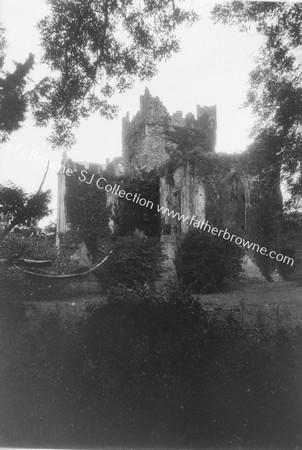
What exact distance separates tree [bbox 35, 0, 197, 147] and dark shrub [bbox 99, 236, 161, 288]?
408 centimetres

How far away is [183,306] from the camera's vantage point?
9742 mm

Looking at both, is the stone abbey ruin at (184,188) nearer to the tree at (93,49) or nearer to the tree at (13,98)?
the tree at (93,49)

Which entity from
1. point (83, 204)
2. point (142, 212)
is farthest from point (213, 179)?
point (83, 204)

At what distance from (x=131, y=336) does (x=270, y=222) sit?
4.32 metres

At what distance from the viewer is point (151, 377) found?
929cm

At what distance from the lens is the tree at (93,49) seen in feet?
22.6

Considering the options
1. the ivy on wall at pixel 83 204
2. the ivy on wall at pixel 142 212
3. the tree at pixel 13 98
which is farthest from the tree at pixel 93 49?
the ivy on wall at pixel 83 204

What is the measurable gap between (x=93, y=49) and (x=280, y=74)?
130 inches

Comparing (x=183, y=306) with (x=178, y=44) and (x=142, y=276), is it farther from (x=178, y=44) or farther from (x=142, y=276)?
(x=178, y=44)

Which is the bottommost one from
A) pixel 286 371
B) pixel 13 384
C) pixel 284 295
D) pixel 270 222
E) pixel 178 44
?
pixel 13 384

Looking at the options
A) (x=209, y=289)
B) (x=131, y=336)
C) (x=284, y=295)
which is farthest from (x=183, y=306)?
(x=284, y=295)

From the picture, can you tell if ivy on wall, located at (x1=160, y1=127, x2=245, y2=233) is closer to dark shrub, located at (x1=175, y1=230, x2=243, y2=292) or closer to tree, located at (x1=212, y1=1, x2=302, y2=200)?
dark shrub, located at (x1=175, y1=230, x2=243, y2=292)

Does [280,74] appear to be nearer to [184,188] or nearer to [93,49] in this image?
[93,49]

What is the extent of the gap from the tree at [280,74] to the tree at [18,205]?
417 centimetres
